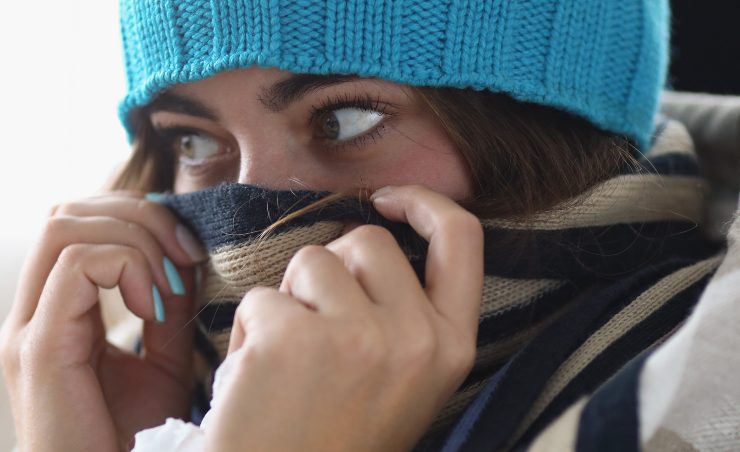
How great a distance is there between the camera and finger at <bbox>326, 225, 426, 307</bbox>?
0.56m

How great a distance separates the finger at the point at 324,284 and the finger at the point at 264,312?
0.04 feet

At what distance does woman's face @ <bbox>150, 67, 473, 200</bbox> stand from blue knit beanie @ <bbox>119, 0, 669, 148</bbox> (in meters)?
0.03

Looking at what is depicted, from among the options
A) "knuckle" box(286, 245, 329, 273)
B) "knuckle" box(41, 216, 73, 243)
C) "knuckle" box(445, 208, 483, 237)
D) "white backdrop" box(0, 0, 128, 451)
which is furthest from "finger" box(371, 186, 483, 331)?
"white backdrop" box(0, 0, 128, 451)

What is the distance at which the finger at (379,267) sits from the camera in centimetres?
56

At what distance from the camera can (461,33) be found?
2.28ft

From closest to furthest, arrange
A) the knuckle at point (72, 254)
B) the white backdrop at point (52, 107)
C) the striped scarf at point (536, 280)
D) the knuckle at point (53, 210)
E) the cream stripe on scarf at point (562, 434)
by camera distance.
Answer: the cream stripe on scarf at point (562, 434), the striped scarf at point (536, 280), the knuckle at point (72, 254), the knuckle at point (53, 210), the white backdrop at point (52, 107)

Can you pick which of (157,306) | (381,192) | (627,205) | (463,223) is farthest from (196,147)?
(627,205)

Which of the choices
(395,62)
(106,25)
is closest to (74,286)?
(395,62)

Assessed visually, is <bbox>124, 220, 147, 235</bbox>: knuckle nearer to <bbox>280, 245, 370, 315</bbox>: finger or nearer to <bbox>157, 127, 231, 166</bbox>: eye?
<bbox>157, 127, 231, 166</bbox>: eye

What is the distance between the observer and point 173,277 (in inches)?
34.3

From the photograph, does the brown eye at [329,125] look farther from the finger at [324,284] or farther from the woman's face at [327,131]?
the finger at [324,284]

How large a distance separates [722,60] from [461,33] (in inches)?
30.7

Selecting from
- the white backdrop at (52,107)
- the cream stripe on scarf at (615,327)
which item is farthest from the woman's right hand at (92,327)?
the white backdrop at (52,107)

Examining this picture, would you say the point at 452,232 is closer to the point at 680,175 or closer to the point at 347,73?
the point at 347,73
